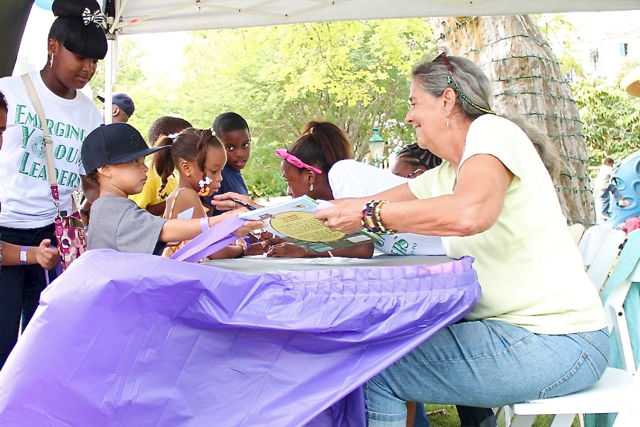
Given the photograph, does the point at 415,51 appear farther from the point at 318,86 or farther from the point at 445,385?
the point at 445,385

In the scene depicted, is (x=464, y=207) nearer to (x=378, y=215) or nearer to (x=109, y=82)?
(x=378, y=215)

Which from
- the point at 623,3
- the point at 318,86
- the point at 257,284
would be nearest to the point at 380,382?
the point at 257,284

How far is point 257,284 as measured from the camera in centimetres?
168

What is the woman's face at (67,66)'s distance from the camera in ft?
9.03

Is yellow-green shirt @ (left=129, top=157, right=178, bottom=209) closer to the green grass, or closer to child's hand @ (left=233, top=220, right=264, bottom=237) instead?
the green grass

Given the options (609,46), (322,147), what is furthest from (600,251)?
(609,46)

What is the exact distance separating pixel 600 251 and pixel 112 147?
1746 mm

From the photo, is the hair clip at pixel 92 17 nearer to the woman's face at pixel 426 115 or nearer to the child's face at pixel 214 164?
the child's face at pixel 214 164

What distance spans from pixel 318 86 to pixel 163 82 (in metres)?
6.57

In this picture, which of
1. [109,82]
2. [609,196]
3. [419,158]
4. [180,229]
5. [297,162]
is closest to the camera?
[180,229]

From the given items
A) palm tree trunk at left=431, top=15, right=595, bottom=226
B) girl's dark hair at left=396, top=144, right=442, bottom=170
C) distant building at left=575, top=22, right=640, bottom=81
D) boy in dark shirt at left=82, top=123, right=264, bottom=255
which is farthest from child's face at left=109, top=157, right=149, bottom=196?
distant building at left=575, top=22, right=640, bottom=81

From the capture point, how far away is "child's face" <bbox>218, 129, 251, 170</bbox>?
14.5 ft

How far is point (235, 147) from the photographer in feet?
14.6

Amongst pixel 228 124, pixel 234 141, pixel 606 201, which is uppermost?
pixel 228 124
